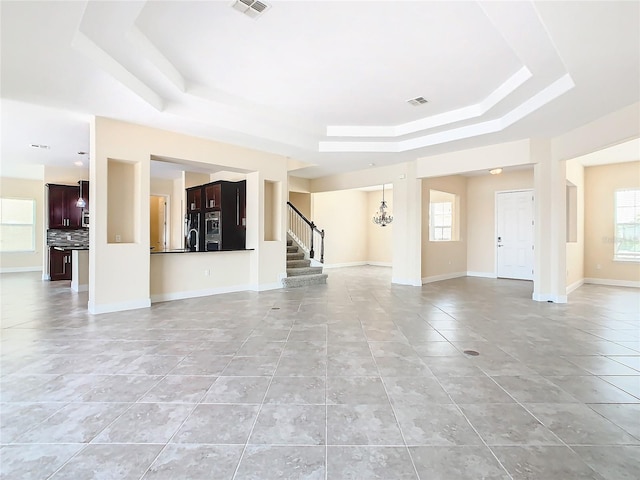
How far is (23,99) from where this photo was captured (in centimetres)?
393

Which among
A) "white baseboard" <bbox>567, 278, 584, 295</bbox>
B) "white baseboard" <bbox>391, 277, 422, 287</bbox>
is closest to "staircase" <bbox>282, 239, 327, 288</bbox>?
"white baseboard" <bbox>391, 277, 422, 287</bbox>

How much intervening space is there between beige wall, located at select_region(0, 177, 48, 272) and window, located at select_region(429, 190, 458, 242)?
37.6ft

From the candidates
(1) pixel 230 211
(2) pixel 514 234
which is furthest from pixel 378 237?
(1) pixel 230 211

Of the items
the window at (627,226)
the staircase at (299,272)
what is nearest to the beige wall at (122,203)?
the staircase at (299,272)

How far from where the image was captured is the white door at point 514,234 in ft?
27.8

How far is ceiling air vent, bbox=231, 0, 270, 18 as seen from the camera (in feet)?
8.83

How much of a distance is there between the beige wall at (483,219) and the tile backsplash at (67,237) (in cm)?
1060

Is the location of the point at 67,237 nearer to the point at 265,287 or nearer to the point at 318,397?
the point at 265,287

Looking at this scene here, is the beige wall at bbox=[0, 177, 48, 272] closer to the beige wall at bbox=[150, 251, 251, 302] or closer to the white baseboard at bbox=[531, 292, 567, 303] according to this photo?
the beige wall at bbox=[150, 251, 251, 302]

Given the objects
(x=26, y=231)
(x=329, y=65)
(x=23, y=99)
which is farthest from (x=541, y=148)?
(x=26, y=231)

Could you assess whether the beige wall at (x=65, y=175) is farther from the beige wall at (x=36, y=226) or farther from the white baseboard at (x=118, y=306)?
the white baseboard at (x=118, y=306)

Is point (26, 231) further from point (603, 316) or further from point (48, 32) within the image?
point (603, 316)

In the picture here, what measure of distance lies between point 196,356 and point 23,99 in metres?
3.84

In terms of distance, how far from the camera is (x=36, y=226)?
9.90 meters
